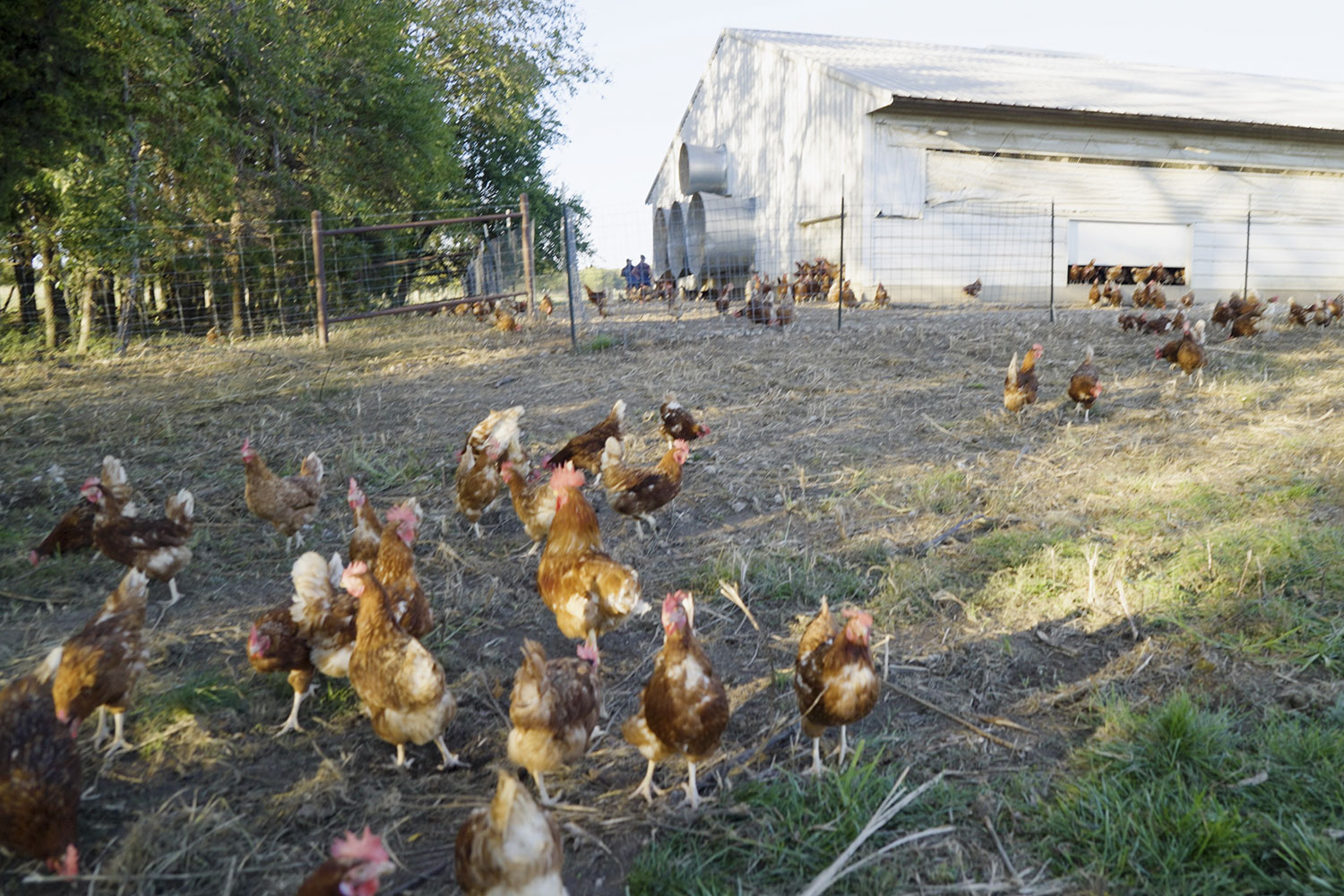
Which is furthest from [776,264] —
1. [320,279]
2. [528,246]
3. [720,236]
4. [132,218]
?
[132,218]

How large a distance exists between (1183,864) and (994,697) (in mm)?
921

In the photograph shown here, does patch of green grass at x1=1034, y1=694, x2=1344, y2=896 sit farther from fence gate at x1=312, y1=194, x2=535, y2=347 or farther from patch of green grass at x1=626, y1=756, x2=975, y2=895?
fence gate at x1=312, y1=194, x2=535, y2=347

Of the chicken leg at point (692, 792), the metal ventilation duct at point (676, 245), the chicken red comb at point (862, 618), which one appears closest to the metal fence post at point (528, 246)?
the metal ventilation duct at point (676, 245)

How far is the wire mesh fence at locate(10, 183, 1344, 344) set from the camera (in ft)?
42.4

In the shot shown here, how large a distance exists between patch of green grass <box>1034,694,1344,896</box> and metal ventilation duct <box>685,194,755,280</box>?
16216 mm

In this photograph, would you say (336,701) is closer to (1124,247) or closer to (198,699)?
(198,699)

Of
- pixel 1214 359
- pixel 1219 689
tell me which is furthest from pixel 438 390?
pixel 1214 359

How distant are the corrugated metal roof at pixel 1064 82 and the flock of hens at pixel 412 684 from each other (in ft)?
44.1

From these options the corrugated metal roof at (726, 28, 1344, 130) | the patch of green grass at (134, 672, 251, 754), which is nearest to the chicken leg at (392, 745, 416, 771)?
the patch of green grass at (134, 672, 251, 754)

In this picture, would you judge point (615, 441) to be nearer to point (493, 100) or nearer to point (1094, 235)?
point (1094, 235)

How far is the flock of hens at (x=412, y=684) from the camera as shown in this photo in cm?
205

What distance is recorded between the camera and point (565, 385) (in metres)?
8.59

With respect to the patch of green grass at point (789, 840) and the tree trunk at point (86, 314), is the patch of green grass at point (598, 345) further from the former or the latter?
the patch of green grass at point (789, 840)

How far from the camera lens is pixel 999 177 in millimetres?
15547
